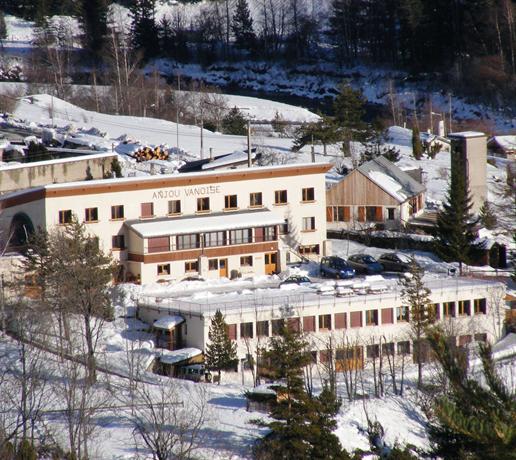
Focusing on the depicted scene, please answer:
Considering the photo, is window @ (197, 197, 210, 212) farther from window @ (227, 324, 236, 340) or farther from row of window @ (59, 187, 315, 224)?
window @ (227, 324, 236, 340)

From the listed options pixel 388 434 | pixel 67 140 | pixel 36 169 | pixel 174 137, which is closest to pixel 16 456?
pixel 388 434

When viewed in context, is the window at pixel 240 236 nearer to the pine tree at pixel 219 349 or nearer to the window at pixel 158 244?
the window at pixel 158 244

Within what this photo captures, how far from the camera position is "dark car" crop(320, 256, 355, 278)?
34969mm

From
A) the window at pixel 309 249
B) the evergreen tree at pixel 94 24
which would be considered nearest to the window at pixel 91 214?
the window at pixel 309 249

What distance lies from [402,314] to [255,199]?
6886 mm

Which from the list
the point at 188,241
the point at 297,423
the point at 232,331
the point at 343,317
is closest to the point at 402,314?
the point at 343,317

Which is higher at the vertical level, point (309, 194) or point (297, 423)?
point (309, 194)

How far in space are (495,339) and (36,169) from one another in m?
15.2

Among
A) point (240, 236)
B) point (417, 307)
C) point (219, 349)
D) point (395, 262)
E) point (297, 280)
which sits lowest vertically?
point (219, 349)

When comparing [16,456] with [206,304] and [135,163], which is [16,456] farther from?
[135,163]

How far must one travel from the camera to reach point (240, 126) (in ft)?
189

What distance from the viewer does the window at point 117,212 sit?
3556cm

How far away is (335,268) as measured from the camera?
3525cm

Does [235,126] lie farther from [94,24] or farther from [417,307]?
[94,24]
